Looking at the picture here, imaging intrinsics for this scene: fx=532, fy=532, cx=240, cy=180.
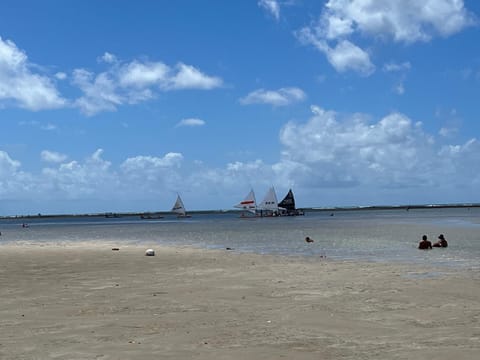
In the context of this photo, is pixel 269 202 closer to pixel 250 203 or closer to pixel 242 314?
pixel 250 203

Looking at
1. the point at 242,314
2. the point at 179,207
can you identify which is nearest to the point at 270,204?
the point at 179,207

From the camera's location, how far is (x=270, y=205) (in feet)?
567

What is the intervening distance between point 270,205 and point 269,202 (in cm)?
103

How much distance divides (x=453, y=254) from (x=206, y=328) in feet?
81.0

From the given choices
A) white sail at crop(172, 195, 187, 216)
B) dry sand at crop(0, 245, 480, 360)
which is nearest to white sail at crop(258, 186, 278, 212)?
white sail at crop(172, 195, 187, 216)

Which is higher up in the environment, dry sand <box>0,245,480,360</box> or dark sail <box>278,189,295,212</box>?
dark sail <box>278,189,295,212</box>

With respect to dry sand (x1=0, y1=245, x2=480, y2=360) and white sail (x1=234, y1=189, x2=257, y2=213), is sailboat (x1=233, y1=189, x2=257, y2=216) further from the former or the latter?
dry sand (x1=0, y1=245, x2=480, y2=360)

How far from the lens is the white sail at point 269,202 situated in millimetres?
171750

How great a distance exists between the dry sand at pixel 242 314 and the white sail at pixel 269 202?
148 m

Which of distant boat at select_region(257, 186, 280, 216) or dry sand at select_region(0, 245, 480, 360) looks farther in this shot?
distant boat at select_region(257, 186, 280, 216)

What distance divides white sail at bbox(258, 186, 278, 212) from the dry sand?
148 metres

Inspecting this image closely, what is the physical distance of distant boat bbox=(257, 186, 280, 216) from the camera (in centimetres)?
17175

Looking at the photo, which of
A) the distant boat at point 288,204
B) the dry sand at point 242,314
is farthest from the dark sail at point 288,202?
the dry sand at point 242,314

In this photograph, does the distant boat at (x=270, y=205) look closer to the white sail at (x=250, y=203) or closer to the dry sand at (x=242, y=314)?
the white sail at (x=250, y=203)
